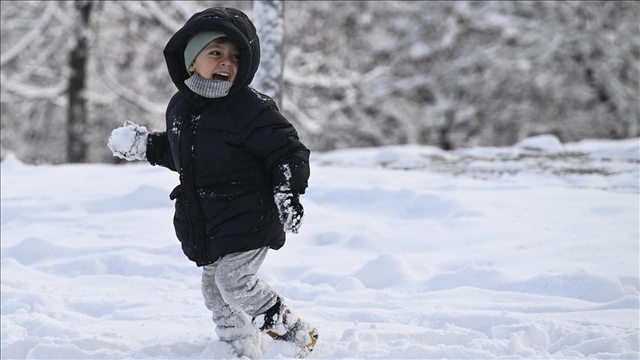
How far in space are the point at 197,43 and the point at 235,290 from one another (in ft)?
3.17

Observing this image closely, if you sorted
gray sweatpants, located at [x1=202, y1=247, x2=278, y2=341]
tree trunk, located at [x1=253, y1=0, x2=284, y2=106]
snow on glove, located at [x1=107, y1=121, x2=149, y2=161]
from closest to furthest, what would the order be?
gray sweatpants, located at [x1=202, y1=247, x2=278, y2=341], snow on glove, located at [x1=107, y1=121, x2=149, y2=161], tree trunk, located at [x1=253, y1=0, x2=284, y2=106]

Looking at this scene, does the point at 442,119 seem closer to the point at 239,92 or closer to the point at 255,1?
the point at 255,1

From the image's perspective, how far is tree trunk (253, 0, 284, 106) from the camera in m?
6.72

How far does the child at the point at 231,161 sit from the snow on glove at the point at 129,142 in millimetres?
222

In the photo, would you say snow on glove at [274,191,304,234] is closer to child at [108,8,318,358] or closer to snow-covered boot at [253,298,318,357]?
child at [108,8,318,358]

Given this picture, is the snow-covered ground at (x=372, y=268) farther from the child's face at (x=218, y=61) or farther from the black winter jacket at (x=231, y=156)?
the child's face at (x=218, y=61)

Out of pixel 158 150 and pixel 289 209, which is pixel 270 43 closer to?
pixel 158 150

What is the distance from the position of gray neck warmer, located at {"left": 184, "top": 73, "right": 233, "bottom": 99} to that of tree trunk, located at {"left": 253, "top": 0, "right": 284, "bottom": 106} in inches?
144

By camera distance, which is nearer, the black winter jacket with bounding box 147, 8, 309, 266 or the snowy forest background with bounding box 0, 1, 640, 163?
the black winter jacket with bounding box 147, 8, 309, 266

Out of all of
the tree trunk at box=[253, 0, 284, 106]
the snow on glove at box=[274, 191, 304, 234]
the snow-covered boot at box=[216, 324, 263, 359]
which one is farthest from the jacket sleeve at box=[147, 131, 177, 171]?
the tree trunk at box=[253, 0, 284, 106]

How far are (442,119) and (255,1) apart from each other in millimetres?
9815

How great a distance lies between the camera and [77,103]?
13.3 m

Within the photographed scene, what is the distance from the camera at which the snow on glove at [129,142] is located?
10.8ft

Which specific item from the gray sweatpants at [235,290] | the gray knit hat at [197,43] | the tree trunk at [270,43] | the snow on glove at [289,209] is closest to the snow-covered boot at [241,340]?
the gray sweatpants at [235,290]
